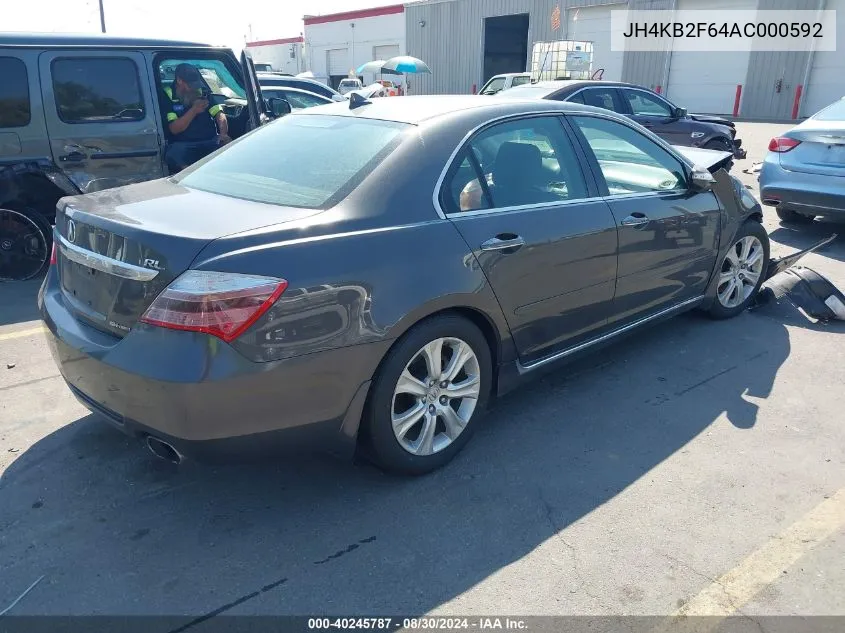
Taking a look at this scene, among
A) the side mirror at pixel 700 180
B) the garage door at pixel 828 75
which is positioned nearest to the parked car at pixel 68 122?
the side mirror at pixel 700 180

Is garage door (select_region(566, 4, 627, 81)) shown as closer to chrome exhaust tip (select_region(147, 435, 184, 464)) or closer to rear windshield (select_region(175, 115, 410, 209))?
rear windshield (select_region(175, 115, 410, 209))

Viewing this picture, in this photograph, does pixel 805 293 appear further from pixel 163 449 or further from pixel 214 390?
pixel 163 449

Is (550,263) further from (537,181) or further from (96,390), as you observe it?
(96,390)

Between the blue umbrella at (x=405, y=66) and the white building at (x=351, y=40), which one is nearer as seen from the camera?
the blue umbrella at (x=405, y=66)

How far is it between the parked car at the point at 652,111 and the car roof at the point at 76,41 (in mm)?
5318

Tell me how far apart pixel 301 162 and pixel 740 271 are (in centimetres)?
348

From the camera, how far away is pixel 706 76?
2653cm

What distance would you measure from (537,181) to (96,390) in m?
2.26

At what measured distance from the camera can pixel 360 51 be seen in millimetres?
40812

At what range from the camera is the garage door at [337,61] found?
42281 millimetres

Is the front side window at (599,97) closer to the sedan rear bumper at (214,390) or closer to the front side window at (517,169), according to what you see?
the front side window at (517,169)

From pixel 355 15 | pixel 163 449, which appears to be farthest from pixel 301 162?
pixel 355 15

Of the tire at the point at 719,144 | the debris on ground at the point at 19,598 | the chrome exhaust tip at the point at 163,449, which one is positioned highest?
the chrome exhaust tip at the point at 163,449

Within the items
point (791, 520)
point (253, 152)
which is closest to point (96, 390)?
point (253, 152)
